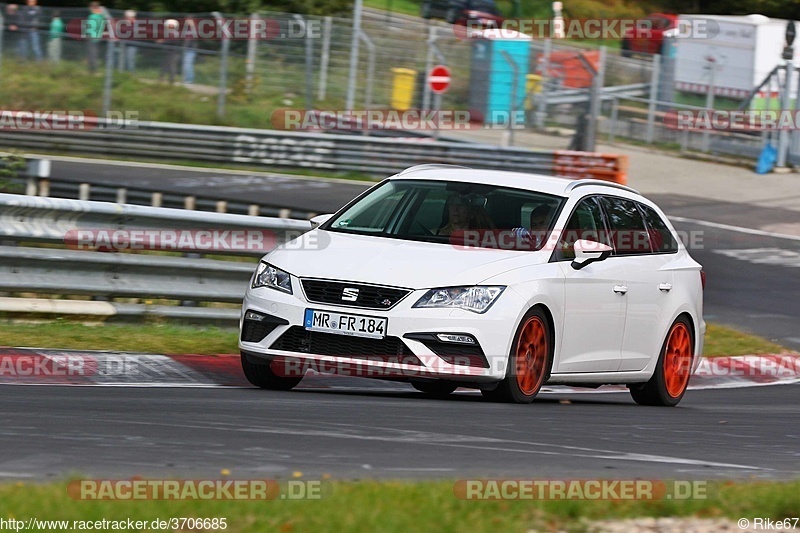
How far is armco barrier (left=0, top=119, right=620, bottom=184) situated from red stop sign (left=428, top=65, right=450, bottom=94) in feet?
4.06

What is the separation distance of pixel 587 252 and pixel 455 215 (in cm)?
90

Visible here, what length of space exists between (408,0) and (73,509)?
40.2 m

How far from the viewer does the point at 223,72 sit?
91.6 ft

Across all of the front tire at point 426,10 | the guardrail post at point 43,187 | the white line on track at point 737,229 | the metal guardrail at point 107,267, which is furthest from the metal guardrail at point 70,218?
the front tire at point 426,10

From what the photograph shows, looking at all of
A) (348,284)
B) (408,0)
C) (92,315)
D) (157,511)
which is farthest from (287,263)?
(408,0)

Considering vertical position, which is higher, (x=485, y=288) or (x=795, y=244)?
(x=485, y=288)

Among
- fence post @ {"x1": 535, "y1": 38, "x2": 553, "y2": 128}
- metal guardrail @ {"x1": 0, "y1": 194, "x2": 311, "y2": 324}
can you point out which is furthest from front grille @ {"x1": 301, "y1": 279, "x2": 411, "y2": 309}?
fence post @ {"x1": 535, "y1": 38, "x2": 553, "y2": 128}

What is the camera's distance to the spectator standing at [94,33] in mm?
26875

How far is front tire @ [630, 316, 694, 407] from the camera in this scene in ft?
34.8

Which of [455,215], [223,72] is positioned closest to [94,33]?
[223,72]

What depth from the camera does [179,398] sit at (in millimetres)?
8336

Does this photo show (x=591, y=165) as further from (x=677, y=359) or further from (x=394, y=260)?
(x=394, y=260)

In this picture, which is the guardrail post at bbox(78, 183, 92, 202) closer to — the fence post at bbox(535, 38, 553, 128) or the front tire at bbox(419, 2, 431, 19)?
the fence post at bbox(535, 38, 553, 128)

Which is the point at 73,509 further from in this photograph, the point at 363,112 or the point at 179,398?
the point at 363,112
